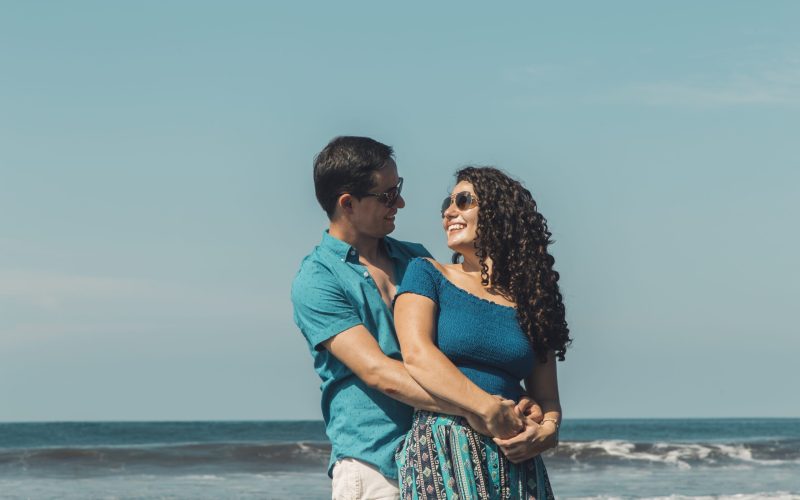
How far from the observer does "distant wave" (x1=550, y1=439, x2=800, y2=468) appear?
68.8 feet

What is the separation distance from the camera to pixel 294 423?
38250 mm

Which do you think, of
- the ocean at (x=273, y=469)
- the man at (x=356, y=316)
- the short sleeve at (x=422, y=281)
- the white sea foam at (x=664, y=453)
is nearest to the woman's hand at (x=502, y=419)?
the man at (x=356, y=316)

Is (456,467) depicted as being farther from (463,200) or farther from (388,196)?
(388,196)

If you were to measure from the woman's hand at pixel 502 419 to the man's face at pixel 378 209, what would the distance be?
0.74 m

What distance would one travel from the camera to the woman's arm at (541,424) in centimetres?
335

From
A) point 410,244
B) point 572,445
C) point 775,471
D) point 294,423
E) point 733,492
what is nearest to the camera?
point 410,244

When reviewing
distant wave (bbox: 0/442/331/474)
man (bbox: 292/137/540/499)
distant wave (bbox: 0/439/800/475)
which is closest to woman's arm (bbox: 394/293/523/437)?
man (bbox: 292/137/540/499)

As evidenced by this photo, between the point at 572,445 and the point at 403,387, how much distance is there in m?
19.3

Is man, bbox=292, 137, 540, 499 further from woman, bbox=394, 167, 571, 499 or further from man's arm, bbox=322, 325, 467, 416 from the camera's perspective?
woman, bbox=394, 167, 571, 499

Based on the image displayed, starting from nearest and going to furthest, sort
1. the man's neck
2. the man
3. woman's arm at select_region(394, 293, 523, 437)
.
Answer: woman's arm at select_region(394, 293, 523, 437), the man, the man's neck

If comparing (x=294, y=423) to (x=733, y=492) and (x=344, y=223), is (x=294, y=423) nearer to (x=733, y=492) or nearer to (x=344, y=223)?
(x=733, y=492)

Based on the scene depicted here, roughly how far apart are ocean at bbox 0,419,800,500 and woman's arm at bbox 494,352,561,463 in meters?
10.5

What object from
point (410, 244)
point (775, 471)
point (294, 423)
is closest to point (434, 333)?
point (410, 244)

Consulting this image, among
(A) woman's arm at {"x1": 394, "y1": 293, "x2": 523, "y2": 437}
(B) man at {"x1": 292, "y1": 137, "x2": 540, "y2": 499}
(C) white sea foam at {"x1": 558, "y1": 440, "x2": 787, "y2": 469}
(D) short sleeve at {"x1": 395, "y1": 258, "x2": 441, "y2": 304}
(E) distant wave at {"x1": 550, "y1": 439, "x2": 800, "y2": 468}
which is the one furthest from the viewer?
(C) white sea foam at {"x1": 558, "y1": 440, "x2": 787, "y2": 469}
